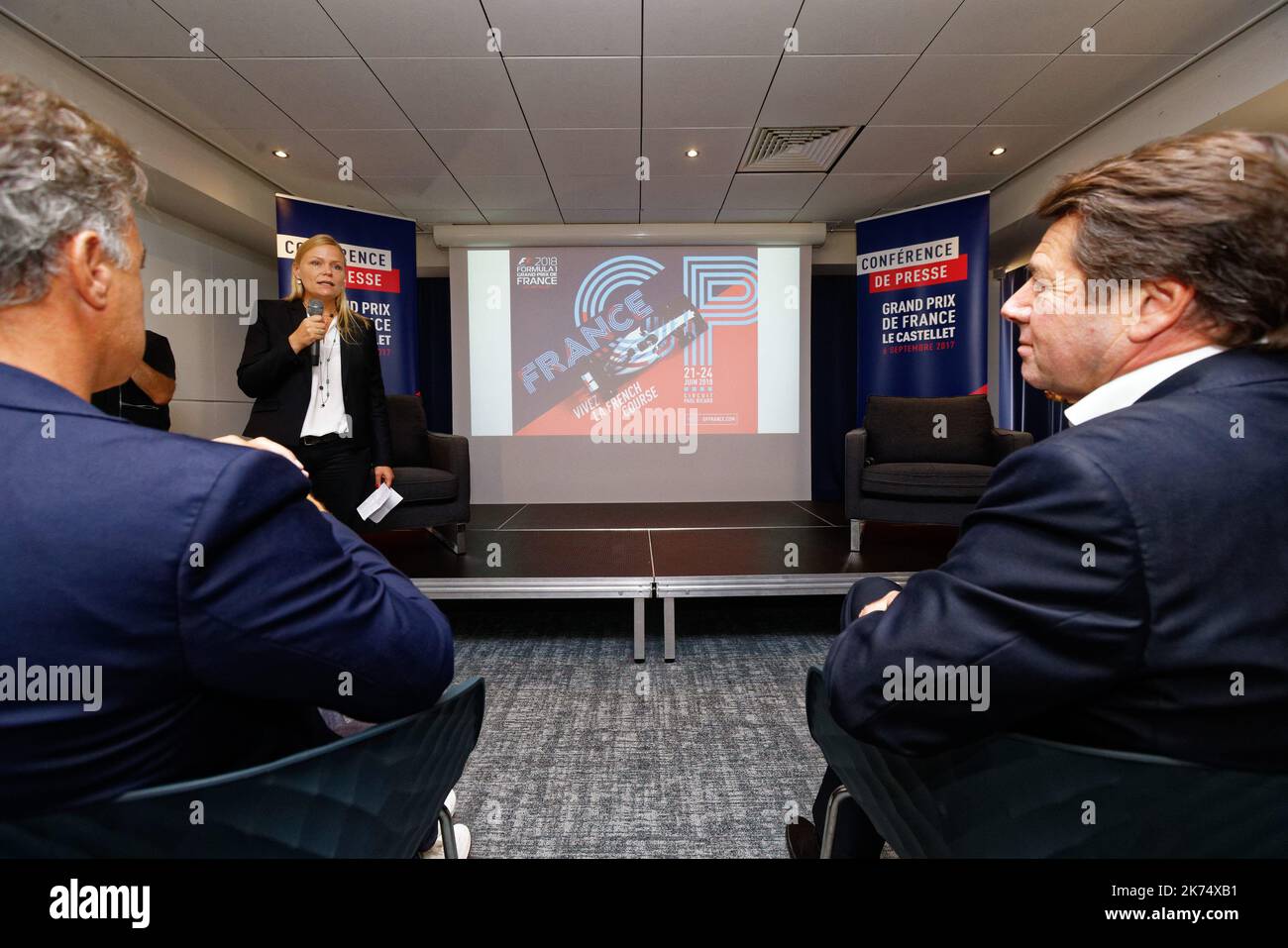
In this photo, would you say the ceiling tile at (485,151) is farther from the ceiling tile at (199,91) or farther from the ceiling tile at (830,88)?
the ceiling tile at (830,88)

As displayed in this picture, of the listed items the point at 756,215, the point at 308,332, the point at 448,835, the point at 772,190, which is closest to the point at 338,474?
the point at 308,332

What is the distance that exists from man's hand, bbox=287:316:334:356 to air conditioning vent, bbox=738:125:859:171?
3035mm

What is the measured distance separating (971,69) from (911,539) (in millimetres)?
2514

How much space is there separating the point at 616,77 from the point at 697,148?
3.24 ft

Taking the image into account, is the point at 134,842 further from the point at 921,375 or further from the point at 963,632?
the point at 921,375

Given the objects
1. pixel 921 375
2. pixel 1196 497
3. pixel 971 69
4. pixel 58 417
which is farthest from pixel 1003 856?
pixel 921 375

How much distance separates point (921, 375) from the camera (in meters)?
5.12

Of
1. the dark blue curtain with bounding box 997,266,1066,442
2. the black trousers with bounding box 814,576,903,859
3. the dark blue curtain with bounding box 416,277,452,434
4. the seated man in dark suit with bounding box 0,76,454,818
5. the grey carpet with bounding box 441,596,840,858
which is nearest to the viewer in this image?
the seated man in dark suit with bounding box 0,76,454,818

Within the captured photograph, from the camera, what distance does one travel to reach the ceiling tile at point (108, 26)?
112 inches

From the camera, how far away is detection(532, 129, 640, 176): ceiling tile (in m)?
4.06

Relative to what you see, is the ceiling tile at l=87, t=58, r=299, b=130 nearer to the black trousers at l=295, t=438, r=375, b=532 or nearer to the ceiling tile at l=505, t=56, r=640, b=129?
the ceiling tile at l=505, t=56, r=640, b=129

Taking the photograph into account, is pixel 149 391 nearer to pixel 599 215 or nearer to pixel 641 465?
pixel 599 215

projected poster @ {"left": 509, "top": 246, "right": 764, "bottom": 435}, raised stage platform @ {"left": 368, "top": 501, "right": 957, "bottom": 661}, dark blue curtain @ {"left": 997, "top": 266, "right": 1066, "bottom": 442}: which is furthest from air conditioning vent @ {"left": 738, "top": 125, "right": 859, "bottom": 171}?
dark blue curtain @ {"left": 997, "top": 266, "right": 1066, "bottom": 442}
